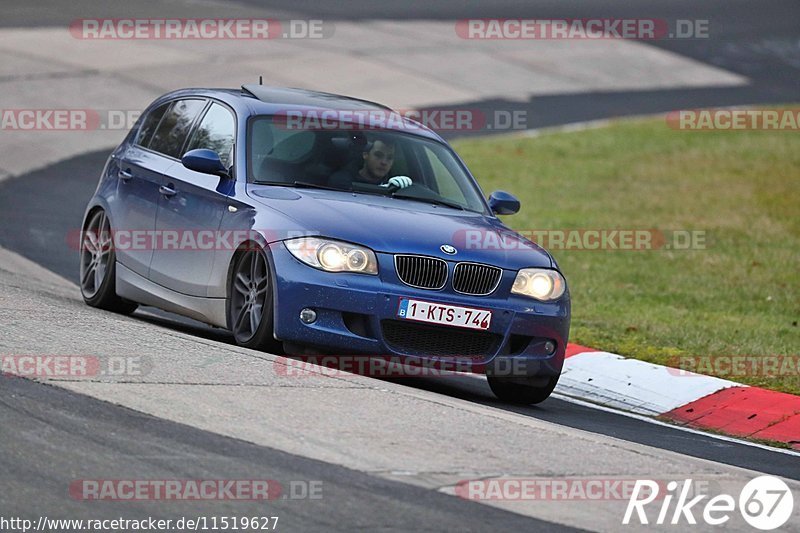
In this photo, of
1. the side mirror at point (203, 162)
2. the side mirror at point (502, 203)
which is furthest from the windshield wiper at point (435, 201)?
the side mirror at point (203, 162)

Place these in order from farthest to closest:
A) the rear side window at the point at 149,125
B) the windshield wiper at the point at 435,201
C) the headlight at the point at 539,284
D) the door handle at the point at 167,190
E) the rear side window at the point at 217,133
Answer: the rear side window at the point at 149,125, the door handle at the point at 167,190, the rear side window at the point at 217,133, the windshield wiper at the point at 435,201, the headlight at the point at 539,284

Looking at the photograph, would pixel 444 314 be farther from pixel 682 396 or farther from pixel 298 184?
pixel 682 396

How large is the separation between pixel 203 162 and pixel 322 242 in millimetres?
1262

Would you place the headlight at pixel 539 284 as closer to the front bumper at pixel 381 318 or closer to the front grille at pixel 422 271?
the front bumper at pixel 381 318

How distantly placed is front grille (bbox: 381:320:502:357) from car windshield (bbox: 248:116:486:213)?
1290 mm

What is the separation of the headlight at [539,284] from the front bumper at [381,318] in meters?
0.06

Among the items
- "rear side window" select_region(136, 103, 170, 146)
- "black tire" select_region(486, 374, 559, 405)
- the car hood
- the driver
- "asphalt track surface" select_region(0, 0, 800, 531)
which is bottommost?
"black tire" select_region(486, 374, 559, 405)

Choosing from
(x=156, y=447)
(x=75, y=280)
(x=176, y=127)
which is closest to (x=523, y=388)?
(x=176, y=127)

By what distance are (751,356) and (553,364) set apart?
289 cm

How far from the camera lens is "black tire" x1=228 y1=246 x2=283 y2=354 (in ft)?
29.9

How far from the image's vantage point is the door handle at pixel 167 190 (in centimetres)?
1036

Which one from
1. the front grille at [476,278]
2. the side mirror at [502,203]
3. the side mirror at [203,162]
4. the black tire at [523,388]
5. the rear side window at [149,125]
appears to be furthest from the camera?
the rear side window at [149,125]

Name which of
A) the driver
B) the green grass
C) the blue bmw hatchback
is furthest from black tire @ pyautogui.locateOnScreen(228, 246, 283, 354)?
the green grass

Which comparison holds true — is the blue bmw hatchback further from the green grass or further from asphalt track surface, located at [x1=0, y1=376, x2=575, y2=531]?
the green grass
